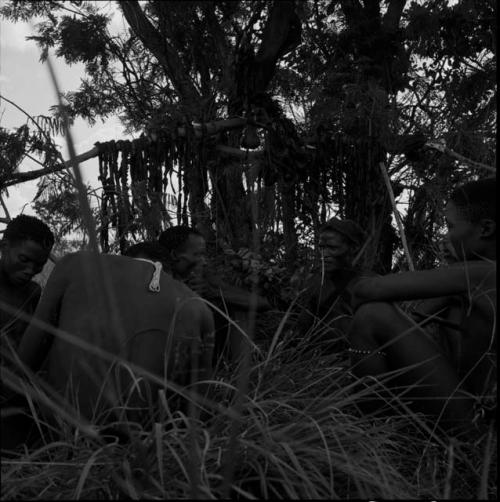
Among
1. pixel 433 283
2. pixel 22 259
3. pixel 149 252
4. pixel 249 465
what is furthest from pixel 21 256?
pixel 433 283

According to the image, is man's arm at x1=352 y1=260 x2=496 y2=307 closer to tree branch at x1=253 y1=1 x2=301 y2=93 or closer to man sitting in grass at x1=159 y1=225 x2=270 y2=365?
man sitting in grass at x1=159 y1=225 x2=270 y2=365

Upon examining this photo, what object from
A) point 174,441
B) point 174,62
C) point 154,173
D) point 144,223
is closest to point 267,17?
point 174,62

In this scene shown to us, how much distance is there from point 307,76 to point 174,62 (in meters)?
1.45

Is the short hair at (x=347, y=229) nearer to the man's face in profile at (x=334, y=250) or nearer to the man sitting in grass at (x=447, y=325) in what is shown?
the man's face in profile at (x=334, y=250)

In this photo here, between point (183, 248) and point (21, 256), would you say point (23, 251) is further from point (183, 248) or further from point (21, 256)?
point (183, 248)

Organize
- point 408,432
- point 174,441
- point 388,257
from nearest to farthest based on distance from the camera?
1. point 174,441
2. point 408,432
3. point 388,257

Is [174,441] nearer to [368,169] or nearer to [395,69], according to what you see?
[368,169]

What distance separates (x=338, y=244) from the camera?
4.57 m

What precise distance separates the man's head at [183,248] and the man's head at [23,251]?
0.84 metres

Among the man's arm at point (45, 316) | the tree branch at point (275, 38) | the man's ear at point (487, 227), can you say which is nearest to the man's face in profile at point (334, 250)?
the tree branch at point (275, 38)

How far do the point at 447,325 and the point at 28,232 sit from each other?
69.8 inches

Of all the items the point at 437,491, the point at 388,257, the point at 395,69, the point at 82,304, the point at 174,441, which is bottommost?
the point at 437,491

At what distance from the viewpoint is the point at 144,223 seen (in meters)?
4.88

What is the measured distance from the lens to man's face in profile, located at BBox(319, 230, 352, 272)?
4.53 metres
